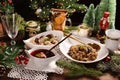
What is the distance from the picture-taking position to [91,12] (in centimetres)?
183

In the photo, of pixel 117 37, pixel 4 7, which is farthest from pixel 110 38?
pixel 4 7

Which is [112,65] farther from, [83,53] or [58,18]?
[58,18]

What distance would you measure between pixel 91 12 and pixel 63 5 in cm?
22

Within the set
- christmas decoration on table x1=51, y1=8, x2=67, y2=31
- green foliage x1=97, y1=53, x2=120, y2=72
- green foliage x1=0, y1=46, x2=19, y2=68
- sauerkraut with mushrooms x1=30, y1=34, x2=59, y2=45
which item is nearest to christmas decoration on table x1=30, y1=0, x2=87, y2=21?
christmas decoration on table x1=51, y1=8, x2=67, y2=31

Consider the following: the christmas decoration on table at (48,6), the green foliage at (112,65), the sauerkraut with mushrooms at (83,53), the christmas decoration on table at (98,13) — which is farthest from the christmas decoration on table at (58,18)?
the green foliage at (112,65)

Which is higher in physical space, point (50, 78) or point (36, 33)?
point (36, 33)

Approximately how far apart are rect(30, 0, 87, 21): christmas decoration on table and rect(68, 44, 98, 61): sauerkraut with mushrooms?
416mm

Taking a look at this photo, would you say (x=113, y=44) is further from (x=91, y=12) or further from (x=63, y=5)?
(x=63, y=5)

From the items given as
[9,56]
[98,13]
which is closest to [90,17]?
[98,13]

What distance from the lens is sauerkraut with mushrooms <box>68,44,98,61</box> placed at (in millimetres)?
1462

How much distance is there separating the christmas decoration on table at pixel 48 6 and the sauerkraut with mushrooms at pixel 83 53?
416 millimetres

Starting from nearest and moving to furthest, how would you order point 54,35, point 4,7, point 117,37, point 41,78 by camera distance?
point 41,78 < point 117,37 < point 54,35 < point 4,7

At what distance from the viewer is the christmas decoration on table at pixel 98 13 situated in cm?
177

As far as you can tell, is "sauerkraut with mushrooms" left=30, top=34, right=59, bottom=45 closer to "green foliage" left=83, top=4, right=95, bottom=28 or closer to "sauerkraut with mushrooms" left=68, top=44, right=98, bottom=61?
"sauerkraut with mushrooms" left=68, top=44, right=98, bottom=61
